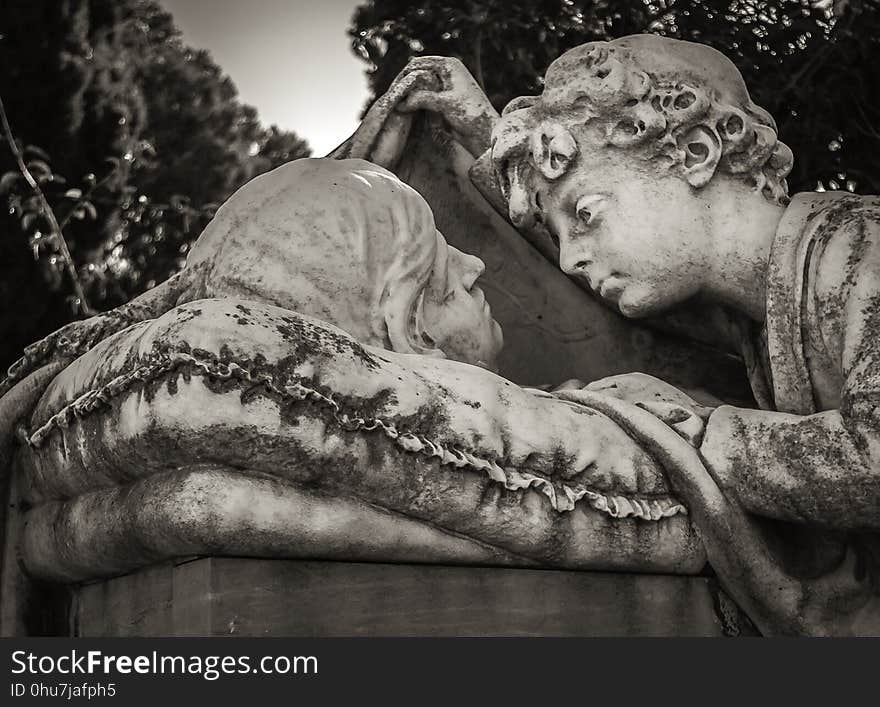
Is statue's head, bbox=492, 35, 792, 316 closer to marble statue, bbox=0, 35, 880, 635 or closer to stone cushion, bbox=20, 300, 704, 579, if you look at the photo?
marble statue, bbox=0, 35, 880, 635

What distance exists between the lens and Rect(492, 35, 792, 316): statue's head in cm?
320

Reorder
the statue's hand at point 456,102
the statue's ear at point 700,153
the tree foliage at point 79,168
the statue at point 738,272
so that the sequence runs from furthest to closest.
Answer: the tree foliage at point 79,168
the statue's hand at point 456,102
the statue's ear at point 700,153
the statue at point 738,272

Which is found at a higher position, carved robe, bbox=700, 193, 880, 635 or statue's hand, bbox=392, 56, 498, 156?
statue's hand, bbox=392, 56, 498, 156

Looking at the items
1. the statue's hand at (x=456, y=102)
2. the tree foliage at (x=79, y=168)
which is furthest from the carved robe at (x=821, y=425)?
the tree foliage at (x=79, y=168)

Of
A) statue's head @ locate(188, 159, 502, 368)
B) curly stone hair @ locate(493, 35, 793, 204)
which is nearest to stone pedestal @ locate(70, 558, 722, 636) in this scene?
statue's head @ locate(188, 159, 502, 368)

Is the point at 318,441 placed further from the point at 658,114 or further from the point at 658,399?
the point at 658,114

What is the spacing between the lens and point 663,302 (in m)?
3.28

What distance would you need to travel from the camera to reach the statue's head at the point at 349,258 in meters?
3.08

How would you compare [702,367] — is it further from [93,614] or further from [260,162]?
[260,162]

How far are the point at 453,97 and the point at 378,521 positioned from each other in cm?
172

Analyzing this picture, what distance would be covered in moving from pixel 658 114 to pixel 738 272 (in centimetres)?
42

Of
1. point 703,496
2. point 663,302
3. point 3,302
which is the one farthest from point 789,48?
point 3,302

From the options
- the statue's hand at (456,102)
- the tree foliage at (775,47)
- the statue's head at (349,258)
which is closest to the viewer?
the statue's head at (349,258)

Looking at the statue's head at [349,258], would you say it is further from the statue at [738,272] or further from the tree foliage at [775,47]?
the tree foliage at [775,47]
